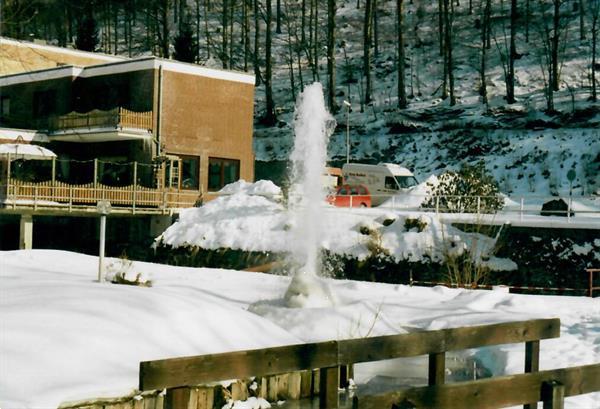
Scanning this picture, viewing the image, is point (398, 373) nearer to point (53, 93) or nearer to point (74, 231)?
point (74, 231)

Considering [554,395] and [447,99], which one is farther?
[447,99]

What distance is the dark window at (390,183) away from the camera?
37750 millimetres

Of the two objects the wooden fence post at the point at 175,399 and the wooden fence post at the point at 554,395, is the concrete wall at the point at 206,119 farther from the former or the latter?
the wooden fence post at the point at 554,395

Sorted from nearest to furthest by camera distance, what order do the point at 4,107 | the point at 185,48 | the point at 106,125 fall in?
1. the point at 106,125
2. the point at 4,107
3. the point at 185,48

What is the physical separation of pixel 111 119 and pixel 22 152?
4675 millimetres

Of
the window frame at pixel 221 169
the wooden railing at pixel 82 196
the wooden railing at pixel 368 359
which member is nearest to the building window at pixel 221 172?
the window frame at pixel 221 169

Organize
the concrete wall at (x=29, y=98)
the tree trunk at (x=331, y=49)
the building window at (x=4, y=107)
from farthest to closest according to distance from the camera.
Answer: the tree trunk at (x=331, y=49) < the building window at (x=4, y=107) < the concrete wall at (x=29, y=98)

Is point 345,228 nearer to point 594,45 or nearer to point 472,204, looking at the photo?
point 472,204

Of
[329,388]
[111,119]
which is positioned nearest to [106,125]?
[111,119]

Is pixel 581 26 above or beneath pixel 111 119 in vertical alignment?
above

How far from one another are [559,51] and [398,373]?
5601 centimetres

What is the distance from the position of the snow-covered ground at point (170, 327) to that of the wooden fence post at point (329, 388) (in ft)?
7.22

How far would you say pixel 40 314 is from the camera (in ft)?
30.1

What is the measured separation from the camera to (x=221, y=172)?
128 feet
